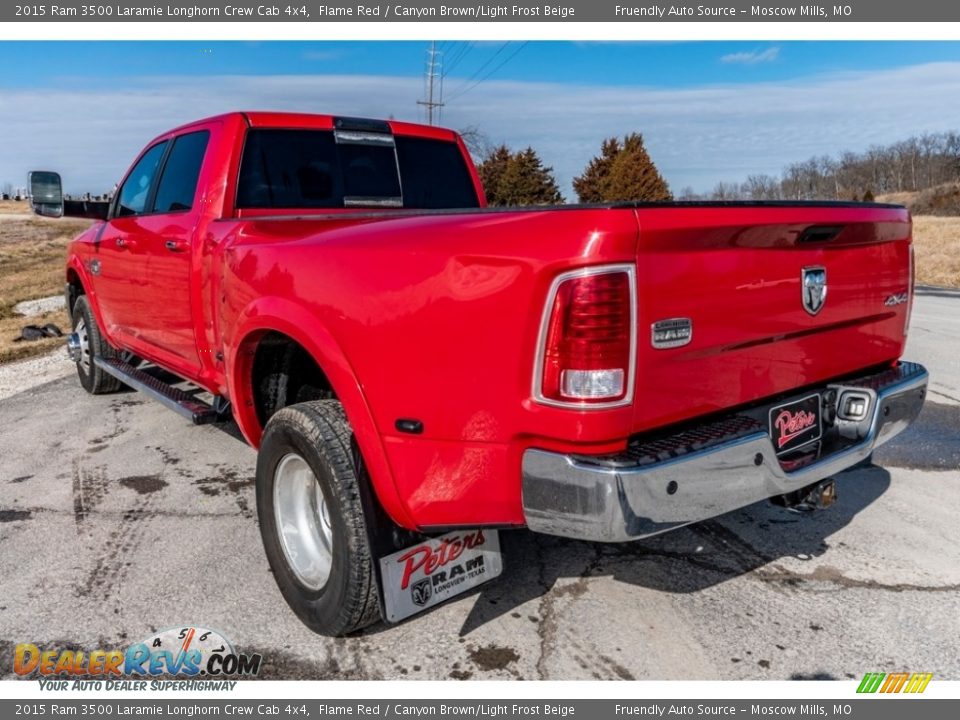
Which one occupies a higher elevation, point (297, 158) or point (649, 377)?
point (297, 158)

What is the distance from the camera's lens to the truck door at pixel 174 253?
3855 mm

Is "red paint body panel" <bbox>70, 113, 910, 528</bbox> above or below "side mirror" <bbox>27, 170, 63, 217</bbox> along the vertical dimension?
below

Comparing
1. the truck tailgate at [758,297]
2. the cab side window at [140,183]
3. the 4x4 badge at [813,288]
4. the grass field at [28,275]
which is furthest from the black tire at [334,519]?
the grass field at [28,275]

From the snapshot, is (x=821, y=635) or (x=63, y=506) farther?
(x=63, y=506)

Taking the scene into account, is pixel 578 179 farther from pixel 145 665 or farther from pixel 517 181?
pixel 145 665

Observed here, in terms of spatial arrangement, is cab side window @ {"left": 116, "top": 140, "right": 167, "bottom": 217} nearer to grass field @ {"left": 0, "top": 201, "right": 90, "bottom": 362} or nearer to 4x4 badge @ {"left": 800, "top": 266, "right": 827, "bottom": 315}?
4x4 badge @ {"left": 800, "top": 266, "right": 827, "bottom": 315}

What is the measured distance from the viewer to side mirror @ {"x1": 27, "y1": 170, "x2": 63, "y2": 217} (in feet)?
16.9

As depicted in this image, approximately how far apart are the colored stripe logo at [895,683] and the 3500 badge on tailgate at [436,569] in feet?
4.28

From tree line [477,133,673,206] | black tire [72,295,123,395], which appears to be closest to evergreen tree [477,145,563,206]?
tree line [477,133,673,206]

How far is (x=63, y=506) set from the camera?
4.09 metres

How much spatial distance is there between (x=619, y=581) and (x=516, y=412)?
1448 mm

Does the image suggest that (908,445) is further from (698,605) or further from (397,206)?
(397,206)

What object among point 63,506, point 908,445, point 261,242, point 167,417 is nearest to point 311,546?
point 261,242

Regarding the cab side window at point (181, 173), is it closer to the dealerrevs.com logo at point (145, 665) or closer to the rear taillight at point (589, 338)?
the dealerrevs.com logo at point (145, 665)
